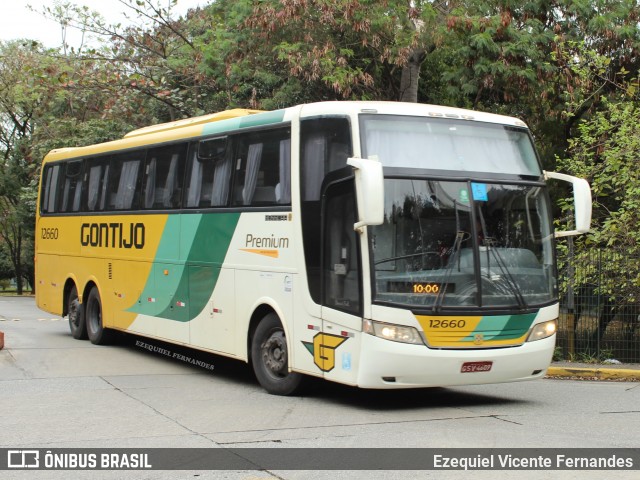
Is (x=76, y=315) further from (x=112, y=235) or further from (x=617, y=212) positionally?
(x=617, y=212)

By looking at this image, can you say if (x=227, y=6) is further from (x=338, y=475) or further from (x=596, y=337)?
(x=338, y=475)

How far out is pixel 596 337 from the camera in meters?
15.4

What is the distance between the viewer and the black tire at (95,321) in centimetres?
1667

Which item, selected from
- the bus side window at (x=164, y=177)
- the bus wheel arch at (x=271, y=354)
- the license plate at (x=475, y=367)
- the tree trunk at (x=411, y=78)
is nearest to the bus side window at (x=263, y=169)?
the bus wheel arch at (x=271, y=354)

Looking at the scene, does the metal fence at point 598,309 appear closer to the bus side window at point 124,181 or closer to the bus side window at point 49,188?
the bus side window at point 124,181

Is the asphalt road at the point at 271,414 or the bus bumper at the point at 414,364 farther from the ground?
the bus bumper at the point at 414,364

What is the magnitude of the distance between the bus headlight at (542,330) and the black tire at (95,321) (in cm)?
894

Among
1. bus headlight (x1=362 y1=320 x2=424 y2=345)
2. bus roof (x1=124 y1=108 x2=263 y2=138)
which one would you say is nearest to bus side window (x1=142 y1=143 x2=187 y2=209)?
bus roof (x1=124 y1=108 x2=263 y2=138)

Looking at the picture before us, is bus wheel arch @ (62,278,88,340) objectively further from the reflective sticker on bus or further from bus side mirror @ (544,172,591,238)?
bus side mirror @ (544,172,591,238)

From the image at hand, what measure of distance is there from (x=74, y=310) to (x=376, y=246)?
9919 mm

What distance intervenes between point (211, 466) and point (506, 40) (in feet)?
49.3

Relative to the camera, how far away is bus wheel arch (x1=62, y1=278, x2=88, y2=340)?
1744 centimetres

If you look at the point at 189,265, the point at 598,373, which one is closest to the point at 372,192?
the point at 189,265

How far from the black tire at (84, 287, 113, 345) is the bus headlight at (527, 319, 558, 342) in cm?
894
